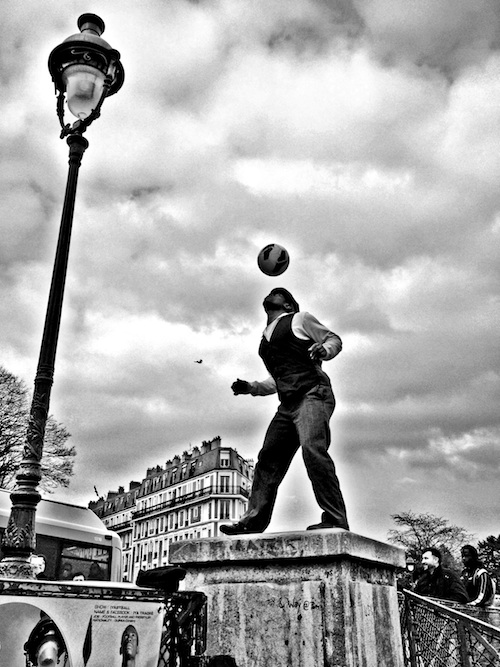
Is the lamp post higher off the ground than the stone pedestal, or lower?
higher

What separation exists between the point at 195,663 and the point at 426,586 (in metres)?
4.09

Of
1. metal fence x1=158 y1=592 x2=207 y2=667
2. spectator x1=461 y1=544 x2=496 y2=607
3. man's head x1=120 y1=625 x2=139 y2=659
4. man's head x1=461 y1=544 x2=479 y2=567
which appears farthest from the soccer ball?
man's head x1=461 y1=544 x2=479 y2=567

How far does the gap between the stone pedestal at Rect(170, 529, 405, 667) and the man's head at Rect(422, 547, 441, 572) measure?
307 cm

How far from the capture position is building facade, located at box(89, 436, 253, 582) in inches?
2987

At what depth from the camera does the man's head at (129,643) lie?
283 cm

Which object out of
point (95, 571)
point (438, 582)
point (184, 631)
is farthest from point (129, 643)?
point (95, 571)

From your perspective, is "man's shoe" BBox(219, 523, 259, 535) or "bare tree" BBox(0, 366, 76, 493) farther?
"bare tree" BBox(0, 366, 76, 493)

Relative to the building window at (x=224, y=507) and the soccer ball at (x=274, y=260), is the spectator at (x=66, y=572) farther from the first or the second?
the building window at (x=224, y=507)

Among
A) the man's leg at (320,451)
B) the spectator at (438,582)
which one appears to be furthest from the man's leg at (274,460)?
the spectator at (438,582)

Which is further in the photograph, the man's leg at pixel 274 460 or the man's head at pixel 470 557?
the man's head at pixel 470 557

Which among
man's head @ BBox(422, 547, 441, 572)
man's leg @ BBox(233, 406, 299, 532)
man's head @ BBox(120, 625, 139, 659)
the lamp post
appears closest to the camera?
man's head @ BBox(120, 625, 139, 659)

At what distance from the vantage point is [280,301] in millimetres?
4578

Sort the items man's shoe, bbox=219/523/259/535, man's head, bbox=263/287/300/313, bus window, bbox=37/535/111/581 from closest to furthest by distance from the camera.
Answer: man's shoe, bbox=219/523/259/535 → man's head, bbox=263/287/300/313 → bus window, bbox=37/535/111/581

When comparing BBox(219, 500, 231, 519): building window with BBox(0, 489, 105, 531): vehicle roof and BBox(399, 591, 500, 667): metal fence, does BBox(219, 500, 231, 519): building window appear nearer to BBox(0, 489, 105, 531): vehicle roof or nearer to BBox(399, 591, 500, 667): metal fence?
BBox(0, 489, 105, 531): vehicle roof
